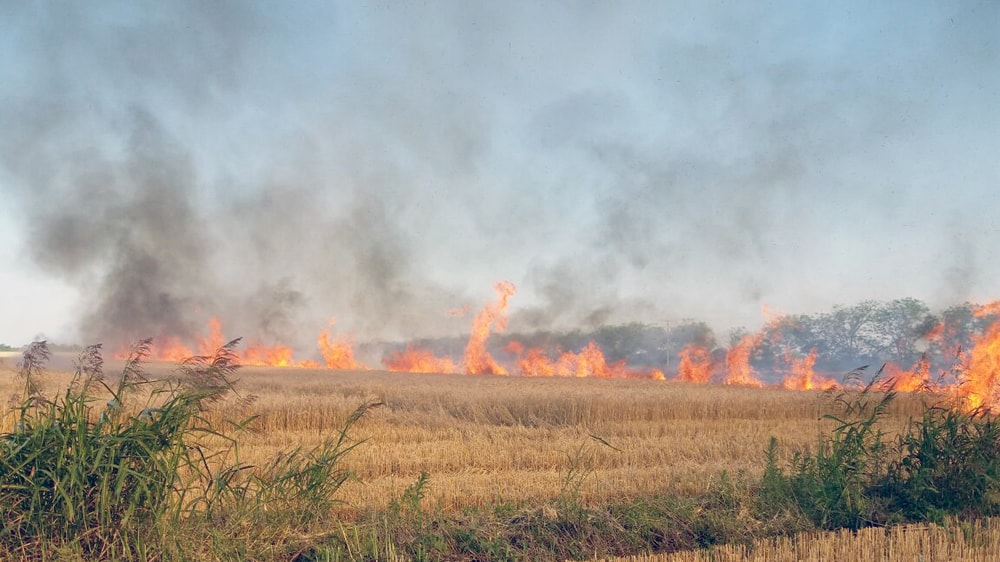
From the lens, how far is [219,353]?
6.18 metres

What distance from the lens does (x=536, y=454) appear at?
11.5 m

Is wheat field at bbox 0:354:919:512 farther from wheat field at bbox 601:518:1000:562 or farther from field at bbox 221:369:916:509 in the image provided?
wheat field at bbox 601:518:1000:562

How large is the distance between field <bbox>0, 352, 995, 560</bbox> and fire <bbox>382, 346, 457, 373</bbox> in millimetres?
31127

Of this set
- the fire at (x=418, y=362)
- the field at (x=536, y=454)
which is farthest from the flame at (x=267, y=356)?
the field at (x=536, y=454)

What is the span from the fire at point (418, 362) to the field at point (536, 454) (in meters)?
31.1

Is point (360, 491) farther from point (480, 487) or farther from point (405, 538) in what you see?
point (405, 538)

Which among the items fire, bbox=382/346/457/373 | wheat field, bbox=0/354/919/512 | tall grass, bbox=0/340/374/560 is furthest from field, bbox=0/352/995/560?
fire, bbox=382/346/457/373

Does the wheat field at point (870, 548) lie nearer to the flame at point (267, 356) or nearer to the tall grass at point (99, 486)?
the tall grass at point (99, 486)

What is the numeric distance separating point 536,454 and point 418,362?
4555 cm

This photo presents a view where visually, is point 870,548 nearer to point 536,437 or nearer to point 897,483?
point 897,483

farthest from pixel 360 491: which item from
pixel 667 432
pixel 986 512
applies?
pixel 667 432

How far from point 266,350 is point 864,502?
59580 mm

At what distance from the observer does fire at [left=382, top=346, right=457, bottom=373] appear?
178 feet

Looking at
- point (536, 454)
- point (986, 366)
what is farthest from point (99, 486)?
point (986, 366)
